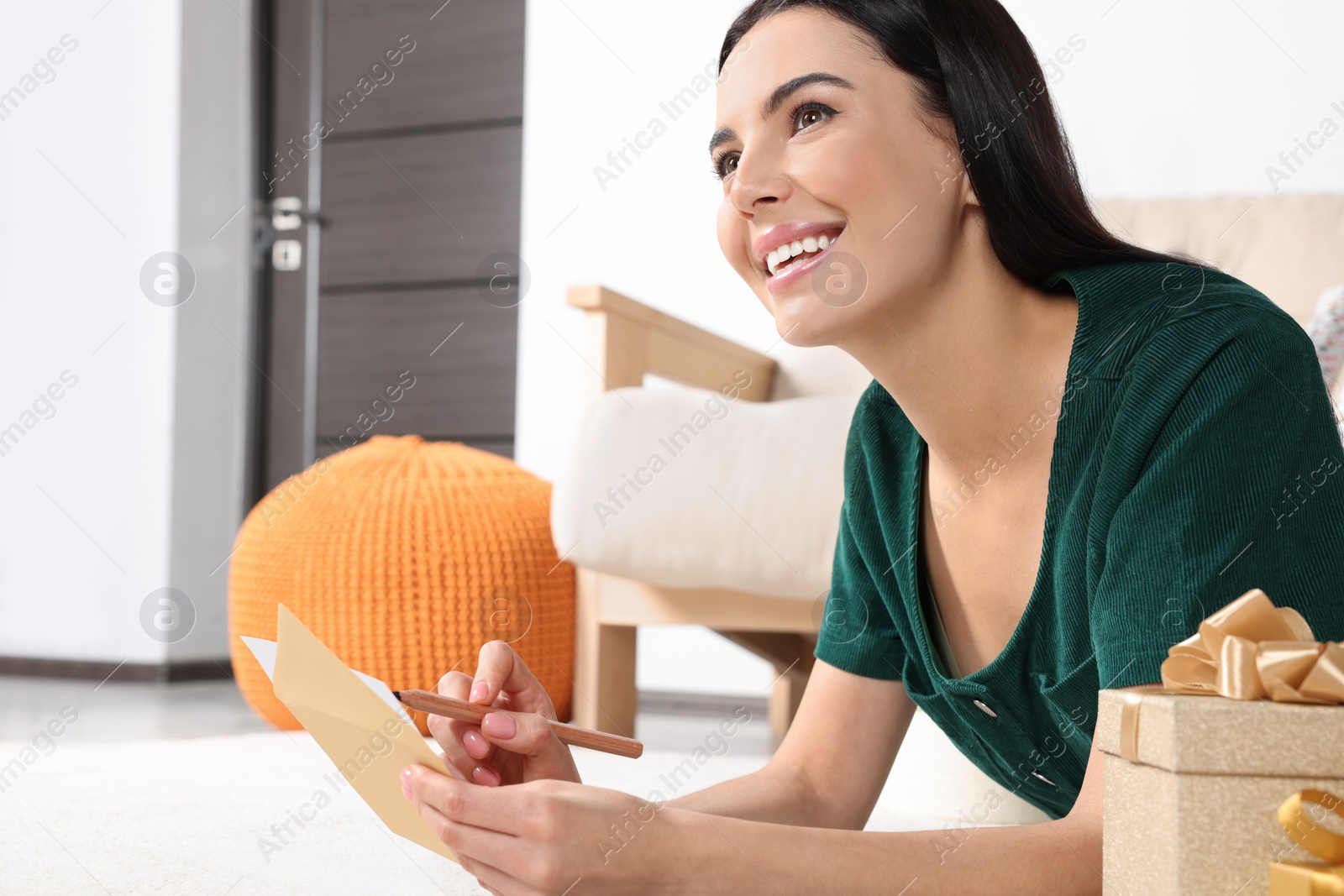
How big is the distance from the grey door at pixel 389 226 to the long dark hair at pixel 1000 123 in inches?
78.9

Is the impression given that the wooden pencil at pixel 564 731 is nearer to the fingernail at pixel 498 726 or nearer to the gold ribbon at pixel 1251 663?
the fingernail at pixel 498 726

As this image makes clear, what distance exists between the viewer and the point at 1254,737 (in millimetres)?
422

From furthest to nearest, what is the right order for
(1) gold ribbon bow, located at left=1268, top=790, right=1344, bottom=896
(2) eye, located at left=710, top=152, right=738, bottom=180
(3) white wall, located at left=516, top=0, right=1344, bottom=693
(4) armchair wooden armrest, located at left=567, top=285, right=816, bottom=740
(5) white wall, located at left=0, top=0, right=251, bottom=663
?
(5) white wall, located at left=0, top=0, right=251, bottom=663 → (3) white wall, located at left=516, top=0, right=1344, bottom=693 → (4) armchair wooden armrest, located at left=567, top=285, right=816, bottom=740 → (2) eye, located at left=710, top=152, right=738, bottom=180 → (1) gold ribbon bow, located at left=1268, top=790, right=1344, bottom=896

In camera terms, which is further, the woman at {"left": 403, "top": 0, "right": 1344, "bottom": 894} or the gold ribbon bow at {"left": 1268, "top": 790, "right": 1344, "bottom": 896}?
the woman at {"left": 403, "top": 0, "right": 1344, "bottom": 894}

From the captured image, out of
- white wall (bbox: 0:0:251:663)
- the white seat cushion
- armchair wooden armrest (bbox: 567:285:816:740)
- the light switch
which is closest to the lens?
the white seat cushion

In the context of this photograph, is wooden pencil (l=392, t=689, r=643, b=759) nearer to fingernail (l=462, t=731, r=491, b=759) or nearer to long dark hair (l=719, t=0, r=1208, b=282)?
fingernail (l=462, t=731, r=491, b=759)

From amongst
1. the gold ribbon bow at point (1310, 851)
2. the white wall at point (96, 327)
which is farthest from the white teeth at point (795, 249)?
the white wall at point (96, 327)

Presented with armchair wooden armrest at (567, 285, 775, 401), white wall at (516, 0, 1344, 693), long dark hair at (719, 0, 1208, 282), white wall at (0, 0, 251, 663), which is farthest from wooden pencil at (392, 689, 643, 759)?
white wall at (0, 0, 251, 663)

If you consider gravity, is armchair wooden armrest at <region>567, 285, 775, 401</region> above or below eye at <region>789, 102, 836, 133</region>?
below

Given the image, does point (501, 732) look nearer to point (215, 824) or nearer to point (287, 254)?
point (215, 824)

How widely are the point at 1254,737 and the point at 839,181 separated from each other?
397 mm

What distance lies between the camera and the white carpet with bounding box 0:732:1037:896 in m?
0.85

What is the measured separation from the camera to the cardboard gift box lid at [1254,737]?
42 cm

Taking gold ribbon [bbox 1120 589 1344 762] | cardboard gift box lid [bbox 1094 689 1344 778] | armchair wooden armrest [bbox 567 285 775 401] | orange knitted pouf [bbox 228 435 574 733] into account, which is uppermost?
armchair wooden armrest [bbox 567 285 775 401]
